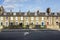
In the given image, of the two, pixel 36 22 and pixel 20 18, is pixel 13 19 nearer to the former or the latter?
pixel 20 18

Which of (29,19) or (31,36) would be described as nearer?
(31,36)

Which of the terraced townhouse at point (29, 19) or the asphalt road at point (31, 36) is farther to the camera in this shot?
the terraced townhouse at point (29, 19)

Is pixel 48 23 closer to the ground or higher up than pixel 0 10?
closer to the ground

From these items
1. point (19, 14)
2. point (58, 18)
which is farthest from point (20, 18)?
point (58, 18)

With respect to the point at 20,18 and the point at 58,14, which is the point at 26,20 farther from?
the point at 58,14

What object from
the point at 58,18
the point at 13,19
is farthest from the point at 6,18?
the point at 58,18

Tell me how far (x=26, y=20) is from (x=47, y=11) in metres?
12.9

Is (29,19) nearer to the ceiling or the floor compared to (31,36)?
nearer to the floor

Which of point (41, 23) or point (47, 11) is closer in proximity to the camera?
point (41, 23)

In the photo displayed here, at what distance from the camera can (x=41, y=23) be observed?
9900 cm

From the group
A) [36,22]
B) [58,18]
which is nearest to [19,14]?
[36,22]

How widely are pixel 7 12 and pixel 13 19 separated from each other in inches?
222

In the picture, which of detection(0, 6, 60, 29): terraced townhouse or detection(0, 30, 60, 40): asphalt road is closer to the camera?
detection(0, 30, 60, 40): asphalt road

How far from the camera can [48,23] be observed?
3976 inches
